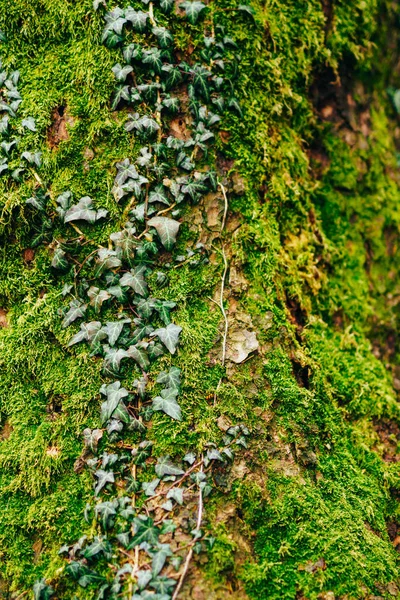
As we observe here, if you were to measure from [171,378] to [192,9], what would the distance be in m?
2.16

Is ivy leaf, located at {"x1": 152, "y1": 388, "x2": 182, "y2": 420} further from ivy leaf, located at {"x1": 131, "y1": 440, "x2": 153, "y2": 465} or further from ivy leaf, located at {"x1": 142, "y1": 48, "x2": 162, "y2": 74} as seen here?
ivy leaf, located at {"x1": 142, "y1": 48, "x2": 162, "y2": 74}

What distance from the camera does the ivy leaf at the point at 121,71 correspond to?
2904 millimetres

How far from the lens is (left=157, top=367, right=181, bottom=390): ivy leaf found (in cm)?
266

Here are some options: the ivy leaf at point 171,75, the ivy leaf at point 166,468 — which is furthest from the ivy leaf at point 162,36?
the ivy leaf at point 166,468

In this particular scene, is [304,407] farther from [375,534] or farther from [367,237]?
[367,237]

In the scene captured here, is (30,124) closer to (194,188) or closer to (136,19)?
(136,19)

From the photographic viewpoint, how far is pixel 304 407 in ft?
9.26

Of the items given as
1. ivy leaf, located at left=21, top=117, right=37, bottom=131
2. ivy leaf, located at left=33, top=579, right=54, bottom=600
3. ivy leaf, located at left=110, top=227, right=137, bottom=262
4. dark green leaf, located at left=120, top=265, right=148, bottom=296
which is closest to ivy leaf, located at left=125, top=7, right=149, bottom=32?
ivy leaf, located at left=21, top=117, right=37, bottom=131

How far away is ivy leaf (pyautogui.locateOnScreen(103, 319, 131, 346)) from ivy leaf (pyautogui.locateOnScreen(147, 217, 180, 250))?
1.56ft

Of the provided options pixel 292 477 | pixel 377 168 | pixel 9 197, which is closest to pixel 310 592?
pixel 292 477

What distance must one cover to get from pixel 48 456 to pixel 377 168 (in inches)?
127

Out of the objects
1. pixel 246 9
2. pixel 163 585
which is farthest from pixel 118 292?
pixel 246 9

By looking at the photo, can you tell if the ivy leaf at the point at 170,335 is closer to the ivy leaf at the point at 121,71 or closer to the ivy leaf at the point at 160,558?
the ivy leaf at the point at 160,558

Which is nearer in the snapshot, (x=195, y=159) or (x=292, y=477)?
(x=292, y=477)
